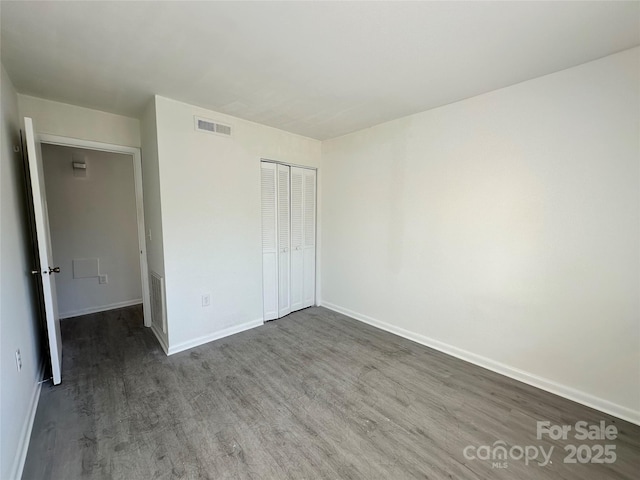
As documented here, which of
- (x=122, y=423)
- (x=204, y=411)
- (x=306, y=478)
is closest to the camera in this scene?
(x=306, y=478)

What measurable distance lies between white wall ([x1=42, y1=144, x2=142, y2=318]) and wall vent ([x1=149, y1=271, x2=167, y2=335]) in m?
1.29

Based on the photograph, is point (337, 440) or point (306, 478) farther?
point (337, 440)

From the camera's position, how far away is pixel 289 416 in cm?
194

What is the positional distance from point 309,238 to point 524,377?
2.86 m

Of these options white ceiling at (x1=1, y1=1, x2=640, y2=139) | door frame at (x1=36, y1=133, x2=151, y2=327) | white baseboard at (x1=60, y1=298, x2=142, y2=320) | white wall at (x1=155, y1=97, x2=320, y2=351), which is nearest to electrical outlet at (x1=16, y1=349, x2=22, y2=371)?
white wall at (x1=155, y1=97, x2=320, y2=351)

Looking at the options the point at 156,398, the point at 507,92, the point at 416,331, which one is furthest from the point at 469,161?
the point at 156,398

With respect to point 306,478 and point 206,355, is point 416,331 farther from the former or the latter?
point 206,355

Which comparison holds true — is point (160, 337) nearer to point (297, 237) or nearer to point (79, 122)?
point (297, 237)

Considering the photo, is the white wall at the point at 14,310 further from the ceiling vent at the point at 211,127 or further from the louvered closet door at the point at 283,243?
the louvered closet door at the point at 283,243

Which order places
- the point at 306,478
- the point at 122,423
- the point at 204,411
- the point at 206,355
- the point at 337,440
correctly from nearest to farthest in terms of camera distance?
the point at 306,478 < the point at 337,440 < the point at 122,423 < the point at 204,411 < the point at 206,355

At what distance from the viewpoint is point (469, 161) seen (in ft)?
8.32

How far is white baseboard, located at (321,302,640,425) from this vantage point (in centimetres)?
194

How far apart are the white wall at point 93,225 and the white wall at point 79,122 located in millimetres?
1096

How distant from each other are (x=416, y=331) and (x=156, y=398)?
8.48 feet
